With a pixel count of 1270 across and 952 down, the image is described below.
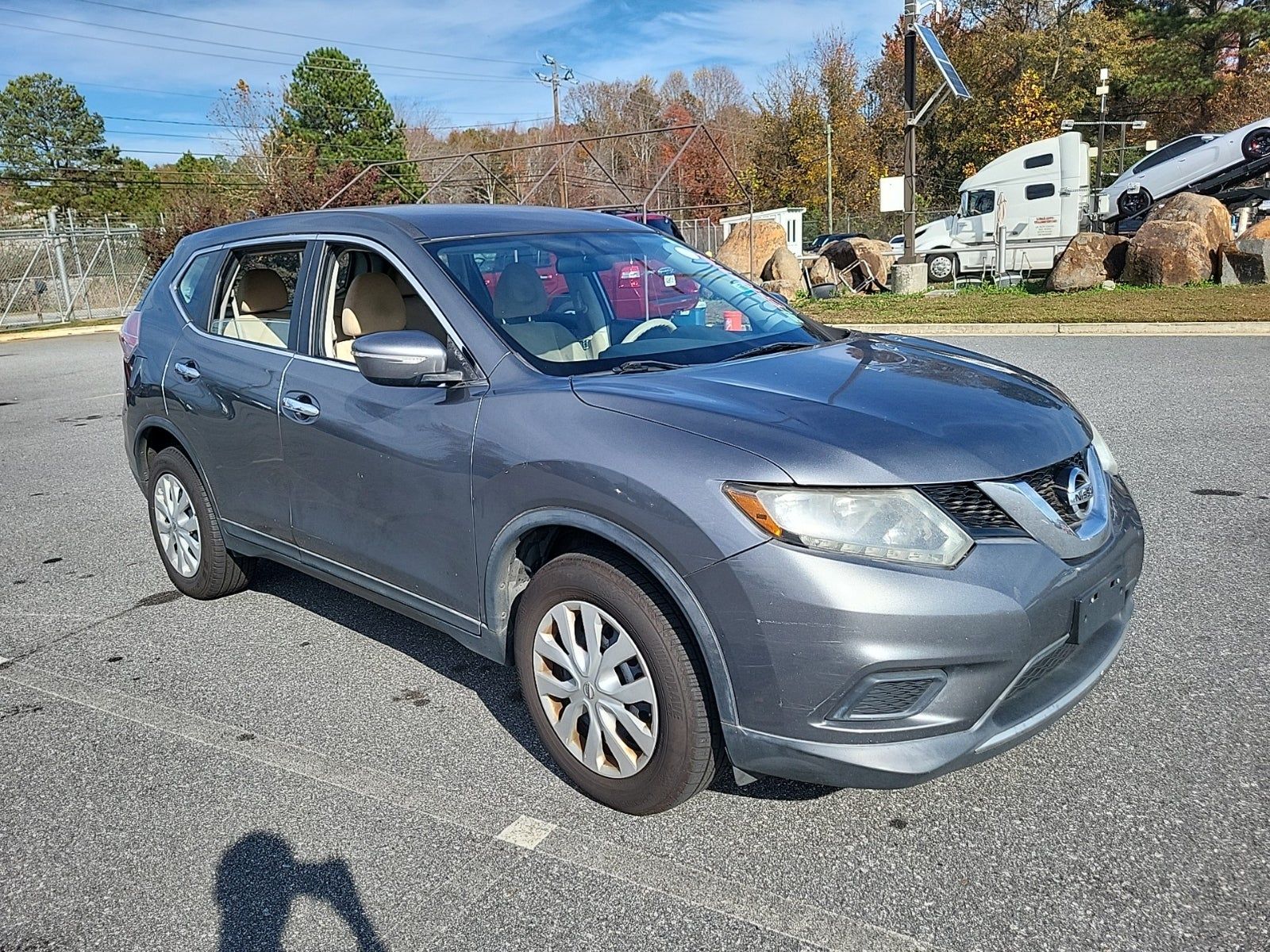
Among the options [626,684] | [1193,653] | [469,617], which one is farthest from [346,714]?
[1193,653]

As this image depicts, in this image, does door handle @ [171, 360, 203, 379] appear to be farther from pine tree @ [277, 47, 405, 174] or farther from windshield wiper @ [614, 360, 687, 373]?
pine tree @ [277, 47, 405, 174]

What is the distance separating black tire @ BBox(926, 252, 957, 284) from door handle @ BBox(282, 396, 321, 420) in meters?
24.6

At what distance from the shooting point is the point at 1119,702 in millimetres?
3396

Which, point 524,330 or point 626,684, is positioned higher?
point 524,330

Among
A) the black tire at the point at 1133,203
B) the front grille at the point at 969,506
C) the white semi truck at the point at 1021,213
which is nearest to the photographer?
the front grille at the point at 969,506

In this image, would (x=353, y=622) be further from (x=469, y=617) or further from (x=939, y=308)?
(x=939, y=308)

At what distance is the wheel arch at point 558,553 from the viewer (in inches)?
99.8

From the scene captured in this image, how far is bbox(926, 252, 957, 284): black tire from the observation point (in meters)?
26.4

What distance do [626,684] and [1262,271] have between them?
18.1 meters

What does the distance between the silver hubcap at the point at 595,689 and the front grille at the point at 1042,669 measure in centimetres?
94

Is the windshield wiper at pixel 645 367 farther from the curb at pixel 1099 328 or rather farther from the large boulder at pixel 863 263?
the large boulder at pixel 863 263

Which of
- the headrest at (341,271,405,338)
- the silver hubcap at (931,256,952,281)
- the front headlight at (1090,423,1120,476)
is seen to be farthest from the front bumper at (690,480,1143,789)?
the silver hubcap at (931,256,952,281)

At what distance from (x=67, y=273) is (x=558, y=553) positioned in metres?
32.6

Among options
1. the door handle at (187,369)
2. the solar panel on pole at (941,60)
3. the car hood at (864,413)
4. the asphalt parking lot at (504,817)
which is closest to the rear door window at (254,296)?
the door handle at (187,369)
